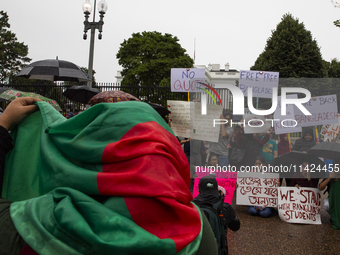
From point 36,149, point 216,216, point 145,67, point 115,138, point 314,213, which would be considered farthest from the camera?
point 145,67

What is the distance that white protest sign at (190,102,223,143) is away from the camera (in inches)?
211

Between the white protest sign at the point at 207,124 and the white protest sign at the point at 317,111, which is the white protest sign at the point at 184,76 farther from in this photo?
the white protest sign at the point at 317,111

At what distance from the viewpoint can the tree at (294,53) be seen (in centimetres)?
2525

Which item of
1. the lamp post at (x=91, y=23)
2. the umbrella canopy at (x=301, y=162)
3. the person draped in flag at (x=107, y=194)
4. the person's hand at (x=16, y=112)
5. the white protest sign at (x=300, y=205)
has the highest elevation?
the lamp post at (x=91, y=23)

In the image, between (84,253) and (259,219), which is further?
(259,219)

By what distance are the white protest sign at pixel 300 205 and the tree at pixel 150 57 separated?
86.5 feet

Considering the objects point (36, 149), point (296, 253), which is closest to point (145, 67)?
point (296, 253)

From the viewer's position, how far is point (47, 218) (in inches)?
32.1

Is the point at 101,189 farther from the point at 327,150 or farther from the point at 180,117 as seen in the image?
the point at 327,150

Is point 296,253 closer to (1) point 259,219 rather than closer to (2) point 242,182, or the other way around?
(1) point 259,219

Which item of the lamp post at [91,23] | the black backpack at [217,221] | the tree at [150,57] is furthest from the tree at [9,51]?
the black backpack at [217,221]

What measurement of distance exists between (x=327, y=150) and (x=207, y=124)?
214cm

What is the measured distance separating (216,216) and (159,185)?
6.18 ft

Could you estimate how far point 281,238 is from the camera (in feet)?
15.2
